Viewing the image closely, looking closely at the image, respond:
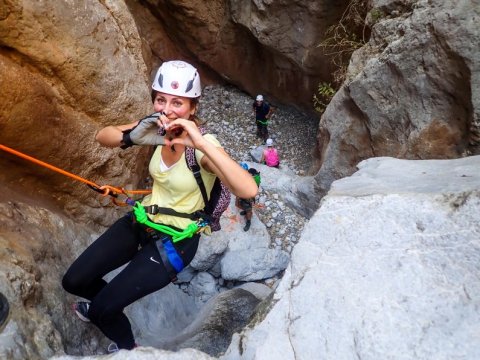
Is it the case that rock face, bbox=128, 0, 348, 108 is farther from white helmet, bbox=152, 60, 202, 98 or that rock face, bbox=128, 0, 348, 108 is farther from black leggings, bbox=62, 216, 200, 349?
black leggings, bbox=62, 216, 200, 349

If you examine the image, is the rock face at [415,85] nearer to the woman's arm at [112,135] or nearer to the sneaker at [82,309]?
the woman's arm at [112,135]

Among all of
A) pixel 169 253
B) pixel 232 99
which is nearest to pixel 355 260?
pixel 169 253

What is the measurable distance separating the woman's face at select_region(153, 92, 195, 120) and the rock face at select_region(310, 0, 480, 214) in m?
2.89

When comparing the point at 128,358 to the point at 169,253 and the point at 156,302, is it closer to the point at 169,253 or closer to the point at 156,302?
the point at 169,253

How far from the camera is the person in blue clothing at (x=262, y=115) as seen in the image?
804cm

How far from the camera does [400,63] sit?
4621 mm

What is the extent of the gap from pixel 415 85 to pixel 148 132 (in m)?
3.22

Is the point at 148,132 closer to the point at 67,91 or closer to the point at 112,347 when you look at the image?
the point at 112,347

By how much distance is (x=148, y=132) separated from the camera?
8.97 feet

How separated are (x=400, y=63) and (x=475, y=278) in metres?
3.41

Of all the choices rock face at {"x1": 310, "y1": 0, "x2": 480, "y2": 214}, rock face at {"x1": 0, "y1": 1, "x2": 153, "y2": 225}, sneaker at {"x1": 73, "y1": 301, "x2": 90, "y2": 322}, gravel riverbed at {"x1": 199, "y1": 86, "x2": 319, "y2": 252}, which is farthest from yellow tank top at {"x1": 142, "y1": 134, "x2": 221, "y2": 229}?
gravel riverbed at {"x1": 199, "y1": 86, "x2": 319, "y2": 252}

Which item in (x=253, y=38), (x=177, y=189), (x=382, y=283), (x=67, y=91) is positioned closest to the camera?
(x=382, y=283)

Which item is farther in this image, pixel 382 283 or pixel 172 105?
pixel 172 105

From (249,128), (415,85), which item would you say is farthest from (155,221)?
(249,128)
